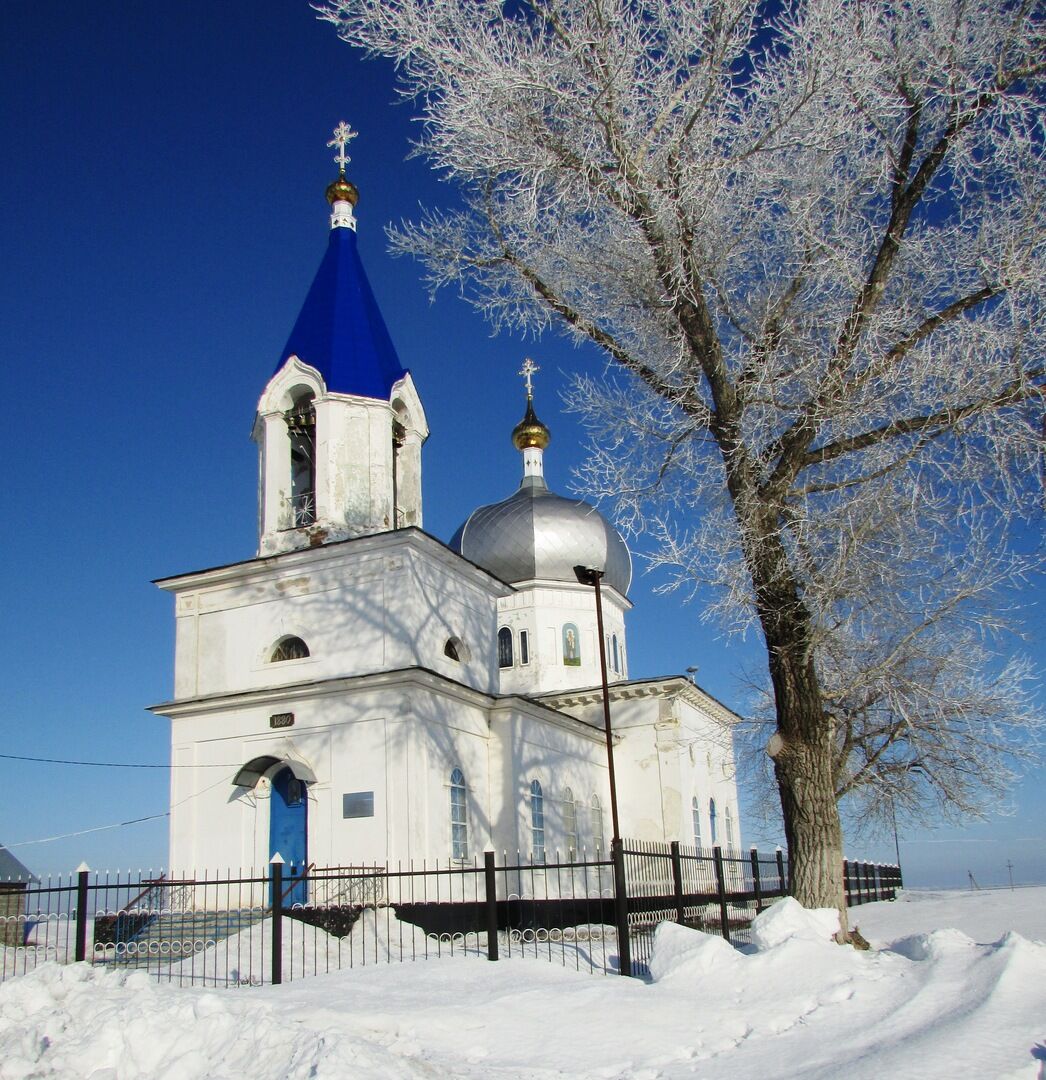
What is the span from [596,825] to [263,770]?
8316 millimetres

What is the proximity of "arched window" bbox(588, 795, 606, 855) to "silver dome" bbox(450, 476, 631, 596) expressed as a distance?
287 inches

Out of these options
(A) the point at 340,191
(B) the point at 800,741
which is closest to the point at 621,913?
(B) the point at 800,741

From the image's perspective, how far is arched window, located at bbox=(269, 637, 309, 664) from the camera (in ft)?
58.1

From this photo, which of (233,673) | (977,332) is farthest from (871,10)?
(233,673)

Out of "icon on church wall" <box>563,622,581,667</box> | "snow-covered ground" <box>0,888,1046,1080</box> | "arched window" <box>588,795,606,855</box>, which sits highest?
"icon on church wall" <box>563,622,581,667</box>

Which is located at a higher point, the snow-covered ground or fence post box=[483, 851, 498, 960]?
fence post box=[483, 851, 498, 960]

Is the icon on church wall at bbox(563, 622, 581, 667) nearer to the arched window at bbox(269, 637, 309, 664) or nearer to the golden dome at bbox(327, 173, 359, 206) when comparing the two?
Answer: the arched window at bbox(269, 637, 309, 664)

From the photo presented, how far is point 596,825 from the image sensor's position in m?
22.6

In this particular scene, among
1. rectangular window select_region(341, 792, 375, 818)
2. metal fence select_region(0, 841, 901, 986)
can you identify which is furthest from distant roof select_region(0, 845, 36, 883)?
rectangular window select_region(341, 792, 375, 818)

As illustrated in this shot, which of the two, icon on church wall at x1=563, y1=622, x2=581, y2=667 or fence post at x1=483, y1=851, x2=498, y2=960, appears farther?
icon on church wall at x1=563, y1=622, x2=581, y2=667

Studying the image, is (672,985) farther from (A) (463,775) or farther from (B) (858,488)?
(A) (463,775)

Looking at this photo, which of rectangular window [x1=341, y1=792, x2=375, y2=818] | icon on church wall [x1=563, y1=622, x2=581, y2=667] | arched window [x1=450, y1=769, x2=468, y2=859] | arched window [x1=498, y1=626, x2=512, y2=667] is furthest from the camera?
arched window [x1=498, y1=626, x2=512, y2=667]

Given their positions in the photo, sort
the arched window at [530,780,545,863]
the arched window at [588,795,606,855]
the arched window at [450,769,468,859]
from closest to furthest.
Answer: the arched window at [450,769,468,859] → the arched window at [530,780,545,863] → the arched window at [588,795,606,855]

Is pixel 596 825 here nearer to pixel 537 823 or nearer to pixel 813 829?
pixel 537 823
